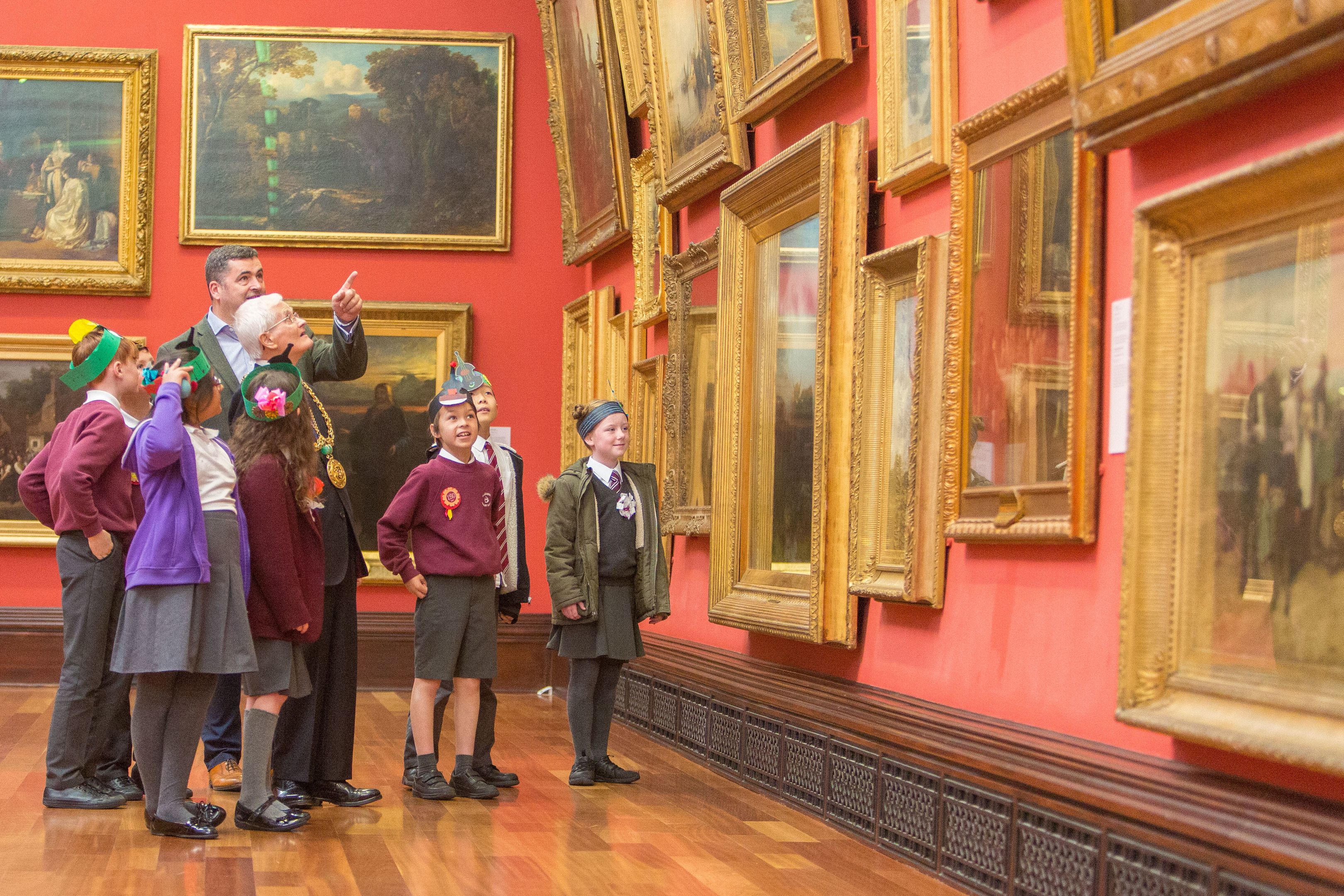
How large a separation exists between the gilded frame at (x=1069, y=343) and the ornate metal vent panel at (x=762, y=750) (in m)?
1.75

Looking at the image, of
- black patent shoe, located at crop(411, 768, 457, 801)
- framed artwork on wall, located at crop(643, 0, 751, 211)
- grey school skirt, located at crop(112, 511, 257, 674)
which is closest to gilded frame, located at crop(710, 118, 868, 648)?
framed artwork on wall, located at crop(643, 0, 751, 211)

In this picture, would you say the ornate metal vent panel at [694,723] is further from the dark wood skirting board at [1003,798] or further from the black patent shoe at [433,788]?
the black patent shoe at [433,788]

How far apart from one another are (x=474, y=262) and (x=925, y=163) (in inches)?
250

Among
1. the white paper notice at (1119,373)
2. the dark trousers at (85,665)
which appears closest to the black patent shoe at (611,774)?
the dark trousers at (85,665)

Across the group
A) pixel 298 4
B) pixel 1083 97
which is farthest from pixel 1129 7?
pixel 298 4

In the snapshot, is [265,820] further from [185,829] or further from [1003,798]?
[1003,798]

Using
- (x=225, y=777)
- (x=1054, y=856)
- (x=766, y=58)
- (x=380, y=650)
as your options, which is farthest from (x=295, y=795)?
(x=380, y=650)

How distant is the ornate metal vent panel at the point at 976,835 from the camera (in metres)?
4.14

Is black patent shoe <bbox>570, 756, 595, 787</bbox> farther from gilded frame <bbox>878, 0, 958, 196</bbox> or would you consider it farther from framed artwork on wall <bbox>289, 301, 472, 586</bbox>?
framed artwork on wall <bbox>289, 301, 472, 586</bbox>

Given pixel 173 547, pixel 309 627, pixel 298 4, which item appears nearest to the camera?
pixel 173 547

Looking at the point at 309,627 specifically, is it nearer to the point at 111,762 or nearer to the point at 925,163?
the point at 111,762

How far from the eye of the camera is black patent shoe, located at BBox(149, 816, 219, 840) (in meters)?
4.87

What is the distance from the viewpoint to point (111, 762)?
601cm

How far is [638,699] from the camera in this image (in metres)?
8.24
